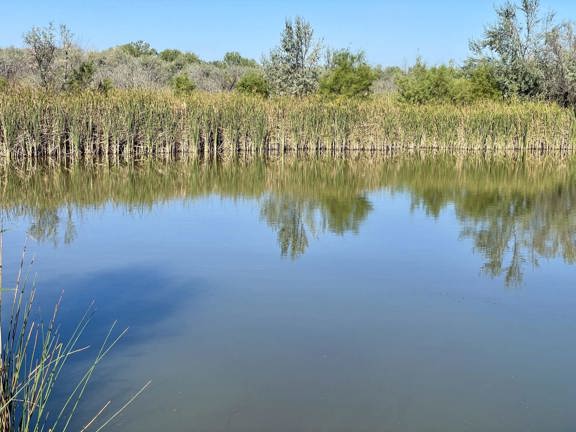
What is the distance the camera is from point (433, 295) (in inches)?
210

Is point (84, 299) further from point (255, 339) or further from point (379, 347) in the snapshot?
point (379, 347)

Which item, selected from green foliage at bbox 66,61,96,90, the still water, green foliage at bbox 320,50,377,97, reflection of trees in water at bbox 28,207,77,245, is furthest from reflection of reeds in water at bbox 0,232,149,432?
green foliage at bbox 320,50,377,97

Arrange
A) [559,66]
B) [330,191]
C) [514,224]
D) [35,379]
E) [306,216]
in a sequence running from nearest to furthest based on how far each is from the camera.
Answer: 1. [35,379]
2. [514,224]
3. [306,216]
4. [330,191]
5. [559,66]

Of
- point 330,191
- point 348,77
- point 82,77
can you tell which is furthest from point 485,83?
point 330,191

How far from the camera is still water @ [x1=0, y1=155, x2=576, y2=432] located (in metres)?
3.41

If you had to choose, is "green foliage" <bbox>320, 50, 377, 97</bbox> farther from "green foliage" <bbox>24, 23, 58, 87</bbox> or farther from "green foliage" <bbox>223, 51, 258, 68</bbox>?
"green foliage" <bbox>223, 51, 258, 68</bbox>

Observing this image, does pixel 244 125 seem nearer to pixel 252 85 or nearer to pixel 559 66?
pixel 252 85

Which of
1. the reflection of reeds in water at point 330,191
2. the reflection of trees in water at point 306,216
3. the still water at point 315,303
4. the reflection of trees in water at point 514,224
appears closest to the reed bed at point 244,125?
the reflection of reeds in water at point 330,191

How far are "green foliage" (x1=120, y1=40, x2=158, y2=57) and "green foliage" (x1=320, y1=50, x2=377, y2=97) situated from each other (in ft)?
103

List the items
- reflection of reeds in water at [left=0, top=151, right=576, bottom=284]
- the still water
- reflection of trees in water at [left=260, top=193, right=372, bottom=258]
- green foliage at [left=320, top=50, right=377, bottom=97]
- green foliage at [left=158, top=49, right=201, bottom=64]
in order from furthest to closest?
1. green foliage at [left=158, top=49, right=201, bottom=64]
2. green foliage at [left=320, top=50, right=377, bottom=97]
3. reflection of reeds in water at [left=0, top=151, right=576, bottom=284]
4. reflection of trees in water at [left=260, top=193, right=372, bottom=258]
5. the still water

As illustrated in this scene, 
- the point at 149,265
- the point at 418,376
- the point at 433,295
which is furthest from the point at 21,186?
the point at 418,376

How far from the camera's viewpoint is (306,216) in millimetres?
8953

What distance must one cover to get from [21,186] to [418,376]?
29.9 feet

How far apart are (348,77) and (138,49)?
114 feet
